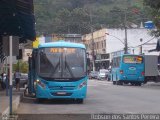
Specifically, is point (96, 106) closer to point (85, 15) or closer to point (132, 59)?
point (132, 59)

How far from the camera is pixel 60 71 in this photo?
78.2ft

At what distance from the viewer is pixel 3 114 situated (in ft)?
53.3

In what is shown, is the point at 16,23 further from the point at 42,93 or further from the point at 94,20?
the point at 94,20

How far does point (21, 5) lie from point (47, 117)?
5.59 m

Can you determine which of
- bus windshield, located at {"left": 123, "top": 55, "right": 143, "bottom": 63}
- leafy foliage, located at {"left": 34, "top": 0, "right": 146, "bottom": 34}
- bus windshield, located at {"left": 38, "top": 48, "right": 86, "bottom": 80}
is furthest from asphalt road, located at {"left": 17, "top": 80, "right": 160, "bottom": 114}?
leafy foliage, located at {"left": 34, "top": 0, "right": 146, "bottom": 34}

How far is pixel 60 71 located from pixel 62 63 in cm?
42

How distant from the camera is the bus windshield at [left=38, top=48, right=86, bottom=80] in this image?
2380 centimetres

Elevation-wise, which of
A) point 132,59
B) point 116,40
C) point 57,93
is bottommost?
point 57,93

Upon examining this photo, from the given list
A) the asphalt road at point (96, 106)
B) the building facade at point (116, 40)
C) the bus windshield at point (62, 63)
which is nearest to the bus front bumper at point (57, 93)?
the asphalt road at point (96, 106)

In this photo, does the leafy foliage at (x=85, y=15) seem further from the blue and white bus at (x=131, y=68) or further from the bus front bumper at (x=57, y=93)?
the bus front bumper at (x=57, y=93)

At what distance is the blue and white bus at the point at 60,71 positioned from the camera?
23672 millimetres

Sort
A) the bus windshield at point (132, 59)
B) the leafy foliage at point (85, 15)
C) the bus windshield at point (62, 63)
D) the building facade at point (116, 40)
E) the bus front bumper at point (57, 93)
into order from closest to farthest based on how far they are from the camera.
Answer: the bus front bumper at point (57, 93) → the bus windshield at point (62, 63) → the bus windshield at point (132, 59) → the building facade at point (116, 40) → the leafy foliage at point (85, 15)

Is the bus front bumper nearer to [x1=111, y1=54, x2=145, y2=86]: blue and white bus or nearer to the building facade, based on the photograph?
[x1=111, y1=54, x2=145, y2=86]: blue and white bus

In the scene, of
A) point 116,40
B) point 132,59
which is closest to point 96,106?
point 132,59
